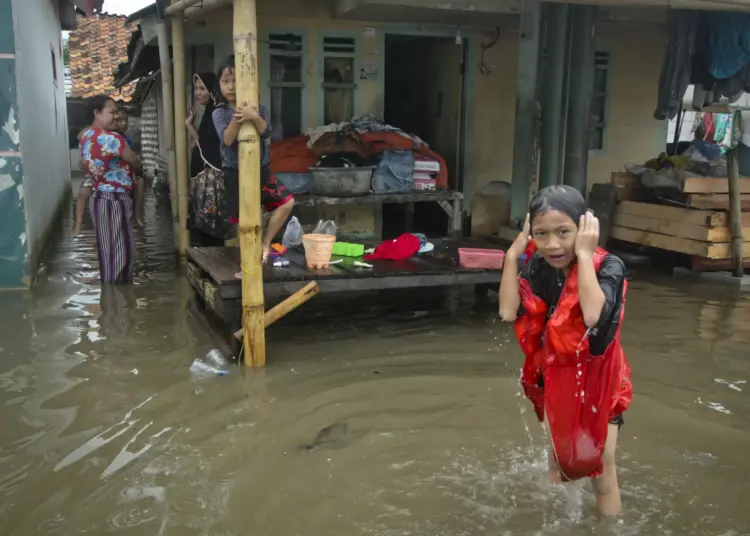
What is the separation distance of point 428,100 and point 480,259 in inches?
210

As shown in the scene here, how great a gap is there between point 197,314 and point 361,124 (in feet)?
11.6

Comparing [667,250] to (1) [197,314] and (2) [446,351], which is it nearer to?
(2) [446,351]

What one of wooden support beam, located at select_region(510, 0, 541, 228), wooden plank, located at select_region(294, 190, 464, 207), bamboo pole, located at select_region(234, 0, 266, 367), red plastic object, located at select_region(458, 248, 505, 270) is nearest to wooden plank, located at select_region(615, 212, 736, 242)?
wooden support beam, located at select_region(510, 0, 541, 228)

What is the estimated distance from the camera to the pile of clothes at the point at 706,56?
7543mm

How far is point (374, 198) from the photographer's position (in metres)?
8.30

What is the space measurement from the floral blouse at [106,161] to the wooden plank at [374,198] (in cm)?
179

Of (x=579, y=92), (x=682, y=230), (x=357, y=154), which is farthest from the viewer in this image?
(x=579, y=92)

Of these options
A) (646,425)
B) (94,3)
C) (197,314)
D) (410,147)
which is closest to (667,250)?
(410,147)

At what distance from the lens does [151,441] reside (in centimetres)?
393

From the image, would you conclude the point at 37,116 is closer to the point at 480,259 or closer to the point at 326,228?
the point at 326,228

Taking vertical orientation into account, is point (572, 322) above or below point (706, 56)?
below

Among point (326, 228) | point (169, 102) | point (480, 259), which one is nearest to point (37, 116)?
point (169, 102)

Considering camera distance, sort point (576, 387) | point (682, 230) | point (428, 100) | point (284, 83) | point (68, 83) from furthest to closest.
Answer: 1. point (68, 83)
2. point (428, 100)
3. point (284, 83)
4. point (682, 230)
5. point (576, 387)

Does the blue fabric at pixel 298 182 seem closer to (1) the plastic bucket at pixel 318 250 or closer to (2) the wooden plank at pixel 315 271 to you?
(2) the wooden plank at pixel 315 271
